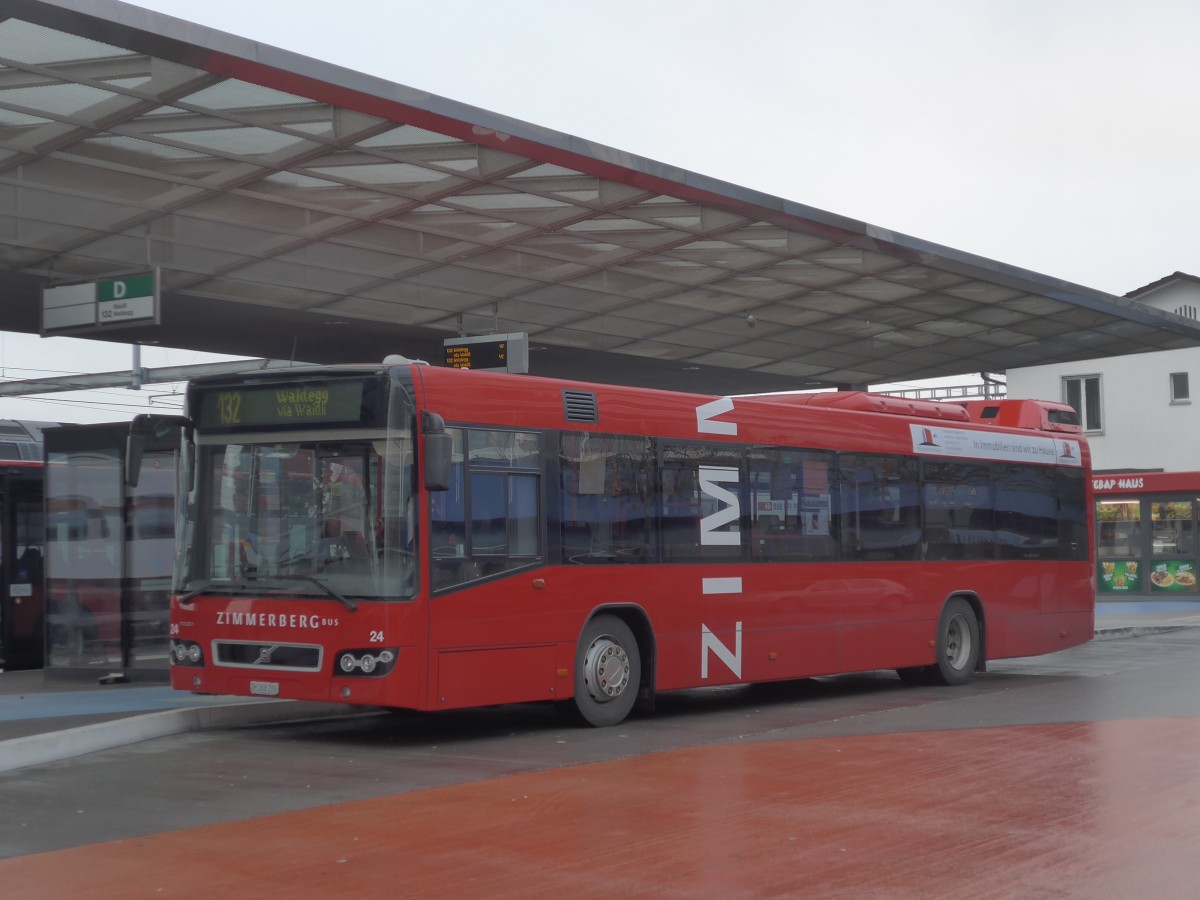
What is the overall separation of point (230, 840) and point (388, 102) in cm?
752

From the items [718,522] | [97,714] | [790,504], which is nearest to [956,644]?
[790,504]

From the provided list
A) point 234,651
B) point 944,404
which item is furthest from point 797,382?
point 234,651

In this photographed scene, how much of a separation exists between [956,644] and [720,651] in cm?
Answer: 458

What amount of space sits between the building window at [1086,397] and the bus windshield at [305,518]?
142ft

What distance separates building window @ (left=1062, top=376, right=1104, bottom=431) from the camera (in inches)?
1981

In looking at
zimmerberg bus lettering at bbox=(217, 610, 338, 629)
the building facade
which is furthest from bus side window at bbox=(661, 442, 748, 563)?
the building facade

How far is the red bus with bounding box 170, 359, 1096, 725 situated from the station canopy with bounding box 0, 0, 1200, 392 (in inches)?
115

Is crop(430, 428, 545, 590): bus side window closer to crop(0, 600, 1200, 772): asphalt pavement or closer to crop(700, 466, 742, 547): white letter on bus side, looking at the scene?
crop(700, 466, 742, 547): white letter on bus side

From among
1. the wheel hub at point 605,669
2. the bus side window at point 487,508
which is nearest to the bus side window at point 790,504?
the wheel hub at point 605,669

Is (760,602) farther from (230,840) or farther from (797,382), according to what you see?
(797,382)

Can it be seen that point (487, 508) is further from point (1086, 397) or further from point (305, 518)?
point (1086, 397)

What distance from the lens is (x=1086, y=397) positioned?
50750 mm

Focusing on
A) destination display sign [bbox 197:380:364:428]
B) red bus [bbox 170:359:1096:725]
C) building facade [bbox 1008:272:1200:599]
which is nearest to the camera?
red bus [bbox 170:359:1096:725]

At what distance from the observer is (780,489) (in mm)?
14641
